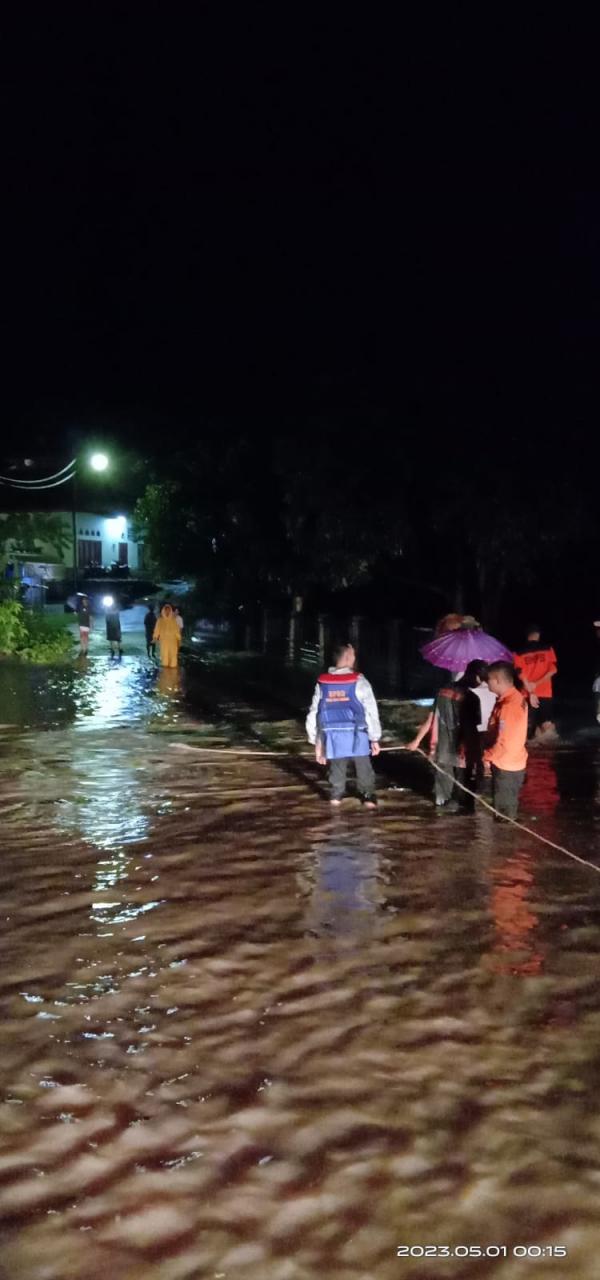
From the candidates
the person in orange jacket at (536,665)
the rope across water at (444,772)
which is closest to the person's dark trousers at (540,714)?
the person in orange jacket at (536,665)

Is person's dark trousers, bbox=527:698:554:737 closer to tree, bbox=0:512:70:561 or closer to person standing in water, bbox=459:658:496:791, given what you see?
person standing in water, bbox=459:658:496:791

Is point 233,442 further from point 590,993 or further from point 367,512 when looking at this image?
point 590,993

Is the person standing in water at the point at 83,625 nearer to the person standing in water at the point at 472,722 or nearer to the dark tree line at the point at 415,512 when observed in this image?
the dark tree line at the point at 415,512

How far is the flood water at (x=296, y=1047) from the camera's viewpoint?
3.74 metres

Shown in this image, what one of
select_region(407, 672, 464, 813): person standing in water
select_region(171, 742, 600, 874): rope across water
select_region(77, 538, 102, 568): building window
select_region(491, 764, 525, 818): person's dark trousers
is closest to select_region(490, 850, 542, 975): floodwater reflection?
select_region(171, 742, 600, 874): rope across water

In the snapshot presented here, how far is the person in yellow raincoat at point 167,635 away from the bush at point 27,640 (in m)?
4.25

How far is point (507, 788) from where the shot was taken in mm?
9055

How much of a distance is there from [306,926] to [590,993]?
178 cm

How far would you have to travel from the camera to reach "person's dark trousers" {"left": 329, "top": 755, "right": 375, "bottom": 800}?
9.83 meters

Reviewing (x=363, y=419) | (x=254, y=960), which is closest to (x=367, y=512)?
(x=363, y=419)

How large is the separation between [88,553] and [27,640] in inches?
1528

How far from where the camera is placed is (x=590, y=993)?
568cm

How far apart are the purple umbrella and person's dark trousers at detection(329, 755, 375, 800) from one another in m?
1.11

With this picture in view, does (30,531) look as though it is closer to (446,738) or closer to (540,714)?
(540,714)
